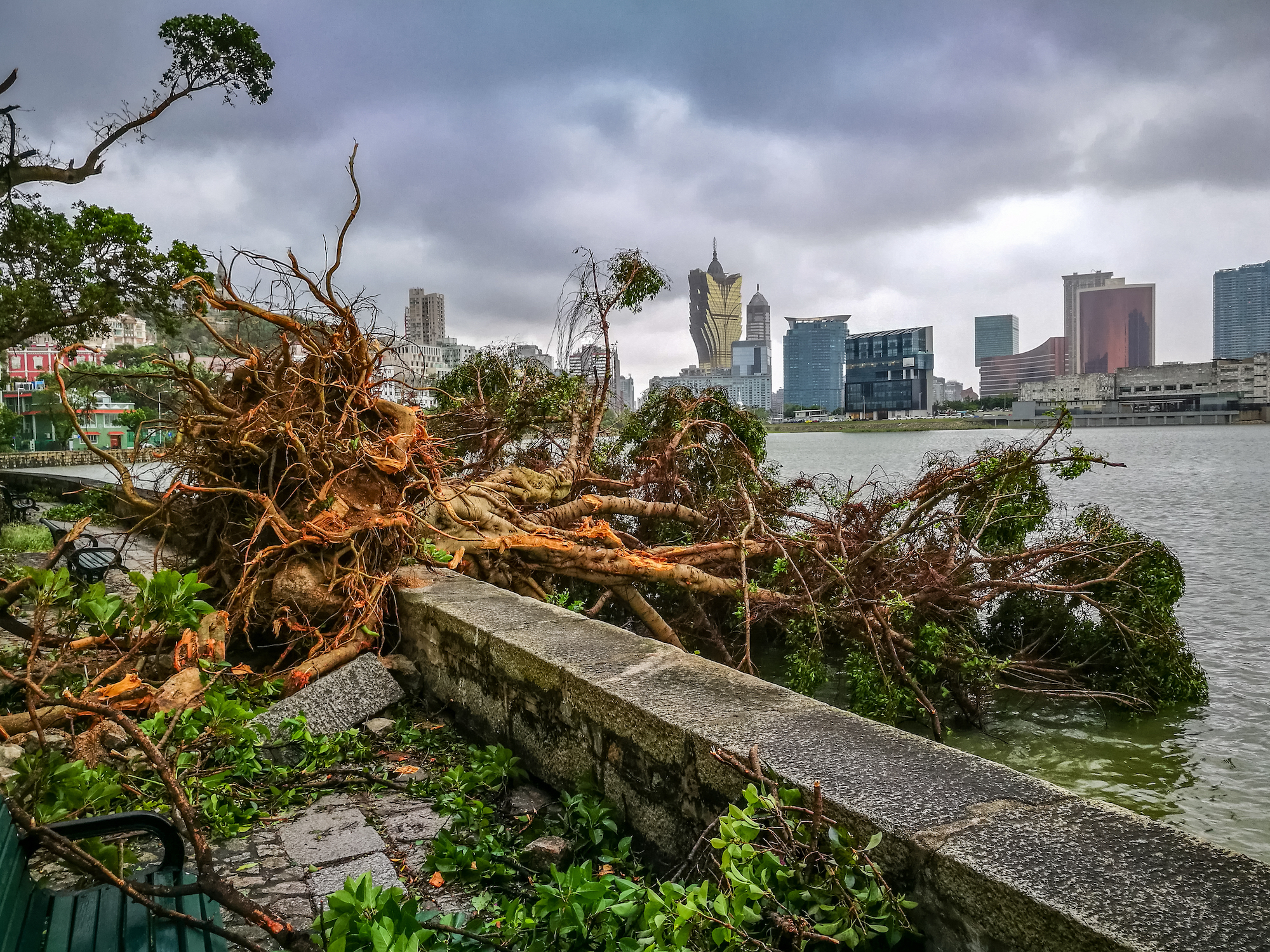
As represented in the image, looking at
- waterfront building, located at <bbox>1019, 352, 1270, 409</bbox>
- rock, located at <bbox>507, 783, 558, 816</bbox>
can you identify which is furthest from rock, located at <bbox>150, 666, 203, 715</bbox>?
waterfront building, located at <bbox>1019, 352, 1270, 409</bbox>

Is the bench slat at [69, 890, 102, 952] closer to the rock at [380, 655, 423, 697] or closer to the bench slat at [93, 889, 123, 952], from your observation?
the bench slat at [93, 889, 123, 952]

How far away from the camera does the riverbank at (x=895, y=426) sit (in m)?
72.4

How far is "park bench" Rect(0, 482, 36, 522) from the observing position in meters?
11.6

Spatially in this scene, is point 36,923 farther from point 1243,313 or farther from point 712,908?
point 1243,313

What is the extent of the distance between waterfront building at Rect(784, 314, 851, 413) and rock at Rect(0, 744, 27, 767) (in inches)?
4517

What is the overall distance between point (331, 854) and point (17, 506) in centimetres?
1341

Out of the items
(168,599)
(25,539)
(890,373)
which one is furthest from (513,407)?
(890,373)

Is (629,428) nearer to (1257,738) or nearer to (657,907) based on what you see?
(1257,738)

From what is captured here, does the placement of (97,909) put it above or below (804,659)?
above

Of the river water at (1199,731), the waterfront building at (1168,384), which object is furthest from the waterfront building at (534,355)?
the waterfront building at (1168,384)

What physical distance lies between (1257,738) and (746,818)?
24.9 ft

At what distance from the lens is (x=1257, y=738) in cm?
705

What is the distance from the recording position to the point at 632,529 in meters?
9.49

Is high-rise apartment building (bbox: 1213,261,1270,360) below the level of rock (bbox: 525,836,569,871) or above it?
above
